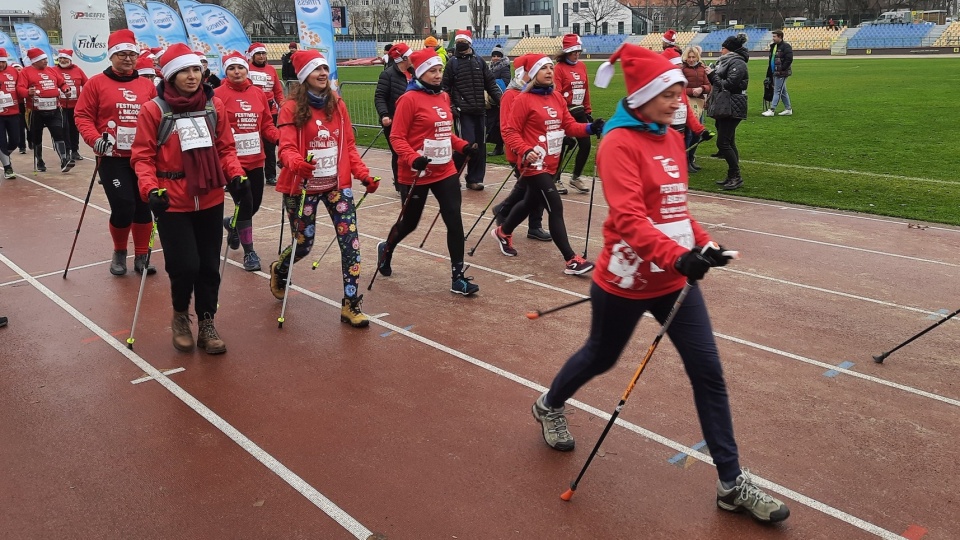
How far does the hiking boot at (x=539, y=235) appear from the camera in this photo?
9219 millimetres

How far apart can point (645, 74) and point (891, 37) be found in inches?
2446

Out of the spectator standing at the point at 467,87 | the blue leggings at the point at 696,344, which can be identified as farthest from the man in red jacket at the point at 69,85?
the blue leggings at the point at 696,344

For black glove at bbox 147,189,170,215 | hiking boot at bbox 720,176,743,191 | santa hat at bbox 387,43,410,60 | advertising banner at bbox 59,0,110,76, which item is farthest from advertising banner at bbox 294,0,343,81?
black glove at bbox 147,189,170,215

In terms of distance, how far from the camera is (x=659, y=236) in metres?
3.49

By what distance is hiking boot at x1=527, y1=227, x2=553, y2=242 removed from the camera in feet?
30.2

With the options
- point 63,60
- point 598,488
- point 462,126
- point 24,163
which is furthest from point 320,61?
point 24,163

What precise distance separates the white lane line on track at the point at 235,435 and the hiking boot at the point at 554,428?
1201 millimetres

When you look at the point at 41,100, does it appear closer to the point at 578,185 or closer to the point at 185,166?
the point at 578,185

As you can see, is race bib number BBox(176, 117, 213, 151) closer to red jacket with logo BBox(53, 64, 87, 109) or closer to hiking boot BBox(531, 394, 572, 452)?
hiking boot BBox(531, 394, 572, 452)

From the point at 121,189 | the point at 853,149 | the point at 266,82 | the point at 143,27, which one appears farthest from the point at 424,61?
the point at 143,27

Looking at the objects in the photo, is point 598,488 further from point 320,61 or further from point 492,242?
point 492,242

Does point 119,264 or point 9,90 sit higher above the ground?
point 9,90

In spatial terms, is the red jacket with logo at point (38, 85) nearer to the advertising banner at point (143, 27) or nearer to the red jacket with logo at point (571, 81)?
the advertising banner at point (143, 27)

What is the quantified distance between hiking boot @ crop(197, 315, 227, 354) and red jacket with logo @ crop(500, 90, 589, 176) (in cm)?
335
